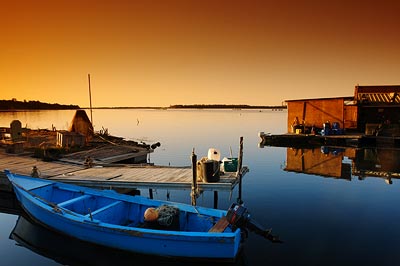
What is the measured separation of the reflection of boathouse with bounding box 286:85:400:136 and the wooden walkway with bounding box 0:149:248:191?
2770 centimetres

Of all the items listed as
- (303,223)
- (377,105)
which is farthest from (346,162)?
(303,223)

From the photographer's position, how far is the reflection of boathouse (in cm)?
3731

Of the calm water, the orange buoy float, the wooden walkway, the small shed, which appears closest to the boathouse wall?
the small shed

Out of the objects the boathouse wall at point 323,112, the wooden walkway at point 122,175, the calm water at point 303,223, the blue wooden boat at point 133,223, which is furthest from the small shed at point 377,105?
the blue wooden boat at point 133,223

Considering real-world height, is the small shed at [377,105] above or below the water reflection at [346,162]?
above

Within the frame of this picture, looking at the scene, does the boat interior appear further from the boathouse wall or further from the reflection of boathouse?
the boathouse wall

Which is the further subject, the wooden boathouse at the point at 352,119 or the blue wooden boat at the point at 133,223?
the wooden boathouse at the point at 352,119

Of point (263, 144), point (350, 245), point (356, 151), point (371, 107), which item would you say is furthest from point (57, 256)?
point (371, 107)

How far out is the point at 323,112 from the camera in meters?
39.5

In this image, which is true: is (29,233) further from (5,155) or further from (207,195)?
(5,155)

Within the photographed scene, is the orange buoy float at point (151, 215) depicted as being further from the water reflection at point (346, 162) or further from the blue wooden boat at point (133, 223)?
the water reflection at point (346, 162)

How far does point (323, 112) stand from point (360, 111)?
460 cm

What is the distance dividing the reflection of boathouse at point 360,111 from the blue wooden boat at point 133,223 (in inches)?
1298

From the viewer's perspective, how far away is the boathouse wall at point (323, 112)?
38281 millimetres
